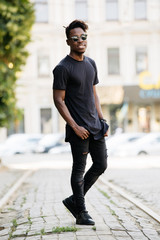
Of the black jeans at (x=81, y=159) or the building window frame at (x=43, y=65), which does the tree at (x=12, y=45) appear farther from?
the building window frame at (x=43, y=65)

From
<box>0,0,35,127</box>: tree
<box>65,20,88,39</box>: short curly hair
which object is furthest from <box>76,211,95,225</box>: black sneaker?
<box>0,0,35,127</box>: tree

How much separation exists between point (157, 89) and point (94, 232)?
27688 mm

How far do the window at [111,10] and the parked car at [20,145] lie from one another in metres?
10.1

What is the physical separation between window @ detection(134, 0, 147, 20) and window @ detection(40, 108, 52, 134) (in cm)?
802

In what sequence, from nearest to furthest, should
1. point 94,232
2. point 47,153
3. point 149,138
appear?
1. point 94,232
2. point 149,138
3. point 47,153

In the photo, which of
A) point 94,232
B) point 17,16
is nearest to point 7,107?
point 17,16

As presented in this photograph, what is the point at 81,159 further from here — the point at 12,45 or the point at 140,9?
the point at 140,9

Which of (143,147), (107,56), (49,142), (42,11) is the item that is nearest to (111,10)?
(107,56)

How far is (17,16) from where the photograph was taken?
51.3 ft

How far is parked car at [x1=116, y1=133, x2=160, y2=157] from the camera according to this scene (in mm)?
23783

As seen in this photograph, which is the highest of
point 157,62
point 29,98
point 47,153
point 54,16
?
point 54,16

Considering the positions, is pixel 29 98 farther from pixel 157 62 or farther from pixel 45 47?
pixel 157 62

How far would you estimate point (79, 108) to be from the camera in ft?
15.2

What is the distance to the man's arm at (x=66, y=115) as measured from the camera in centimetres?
455
